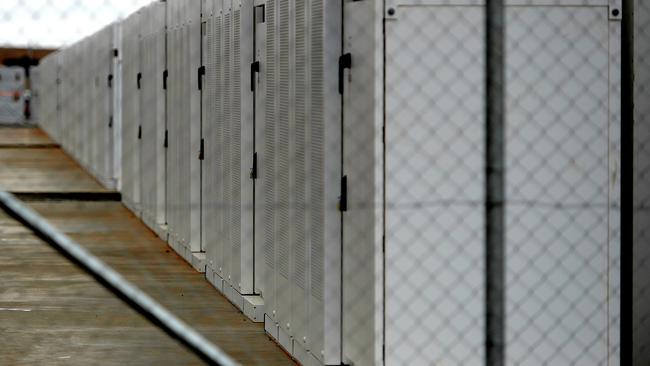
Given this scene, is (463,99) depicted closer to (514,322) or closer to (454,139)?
(454,139)

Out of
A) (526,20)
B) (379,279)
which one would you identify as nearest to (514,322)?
(379,279)

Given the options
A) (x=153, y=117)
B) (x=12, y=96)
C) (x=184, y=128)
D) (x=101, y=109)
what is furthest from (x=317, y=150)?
(x=12, y=96)

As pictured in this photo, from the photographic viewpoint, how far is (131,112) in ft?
58.4

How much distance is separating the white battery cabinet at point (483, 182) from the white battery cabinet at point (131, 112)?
10368 millimetres

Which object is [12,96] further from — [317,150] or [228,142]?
[317,150]

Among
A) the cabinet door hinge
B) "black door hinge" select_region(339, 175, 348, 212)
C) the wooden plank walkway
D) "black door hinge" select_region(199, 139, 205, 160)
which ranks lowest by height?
the wooden plank walkway

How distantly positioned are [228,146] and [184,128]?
2387 mm

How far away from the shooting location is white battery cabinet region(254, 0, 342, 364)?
300 inches

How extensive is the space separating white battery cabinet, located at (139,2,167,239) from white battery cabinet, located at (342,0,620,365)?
8.06 m

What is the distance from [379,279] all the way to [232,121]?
4.18 meters

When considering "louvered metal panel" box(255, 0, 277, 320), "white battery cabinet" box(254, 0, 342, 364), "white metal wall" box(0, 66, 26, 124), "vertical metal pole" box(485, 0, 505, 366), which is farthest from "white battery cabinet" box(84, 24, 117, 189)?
"white metal wall" box(0, 66, 26, 124)

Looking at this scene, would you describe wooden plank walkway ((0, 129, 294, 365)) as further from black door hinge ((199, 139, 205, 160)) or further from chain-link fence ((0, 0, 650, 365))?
chain-link fence ((0, 0, 650, 365))

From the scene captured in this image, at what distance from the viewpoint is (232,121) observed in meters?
10.7

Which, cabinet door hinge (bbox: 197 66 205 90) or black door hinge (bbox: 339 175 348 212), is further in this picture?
cabinet door hinge (bbox: 197 66 205 90)
